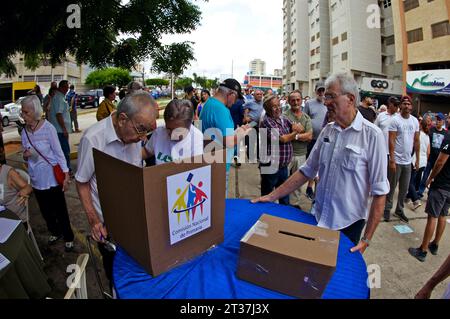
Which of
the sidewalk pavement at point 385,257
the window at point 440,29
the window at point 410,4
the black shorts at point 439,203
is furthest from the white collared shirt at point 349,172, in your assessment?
the window at point 410,4

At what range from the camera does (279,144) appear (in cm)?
401

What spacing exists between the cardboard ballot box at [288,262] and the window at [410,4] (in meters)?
34.6

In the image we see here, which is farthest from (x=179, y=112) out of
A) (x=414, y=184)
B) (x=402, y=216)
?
(x=414, y=184)

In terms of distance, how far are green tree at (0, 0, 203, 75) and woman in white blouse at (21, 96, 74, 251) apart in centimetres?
112

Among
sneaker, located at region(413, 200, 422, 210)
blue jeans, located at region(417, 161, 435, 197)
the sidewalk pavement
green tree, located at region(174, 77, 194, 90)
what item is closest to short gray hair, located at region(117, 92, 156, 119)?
the sidewalk pavement

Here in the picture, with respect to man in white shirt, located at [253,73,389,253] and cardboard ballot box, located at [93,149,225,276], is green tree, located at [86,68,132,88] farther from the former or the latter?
cardboard ballot box, located at [93,149,225,276]

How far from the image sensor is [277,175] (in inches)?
157

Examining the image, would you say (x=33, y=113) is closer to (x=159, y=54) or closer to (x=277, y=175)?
(x=159, y=54)

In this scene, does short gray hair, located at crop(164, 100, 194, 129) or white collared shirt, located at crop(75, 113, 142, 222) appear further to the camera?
short gray hair, located at crop(164, 100, 194, 129)

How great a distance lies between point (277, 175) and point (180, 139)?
2144 millimetres

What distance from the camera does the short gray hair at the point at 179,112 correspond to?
6.83 feet

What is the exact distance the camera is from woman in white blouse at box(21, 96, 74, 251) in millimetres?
3076

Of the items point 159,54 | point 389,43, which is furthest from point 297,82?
point 159,54

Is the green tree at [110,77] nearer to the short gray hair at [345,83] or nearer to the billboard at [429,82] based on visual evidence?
the billboard at [429,82]
